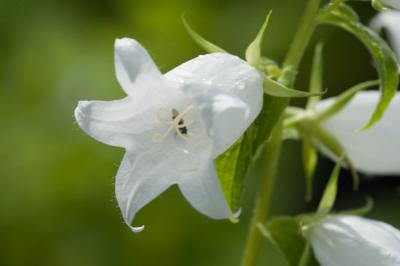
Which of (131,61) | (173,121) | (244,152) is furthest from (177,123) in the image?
(131,61)

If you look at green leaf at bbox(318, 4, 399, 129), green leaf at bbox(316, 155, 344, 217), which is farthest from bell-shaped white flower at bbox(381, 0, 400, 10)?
green leaf at bbox(316, 155, 344, 217)

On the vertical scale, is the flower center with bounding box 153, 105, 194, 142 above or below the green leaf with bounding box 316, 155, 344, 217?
above

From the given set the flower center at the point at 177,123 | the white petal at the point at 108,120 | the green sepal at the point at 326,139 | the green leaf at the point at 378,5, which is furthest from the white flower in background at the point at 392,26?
the white petal at the point at 108,120

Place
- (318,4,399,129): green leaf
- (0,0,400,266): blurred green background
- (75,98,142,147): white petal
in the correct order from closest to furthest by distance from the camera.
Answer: (75,98,142,147): white petal
(318,4,399,129): green leaf
(0,0,400,266): blurred green background

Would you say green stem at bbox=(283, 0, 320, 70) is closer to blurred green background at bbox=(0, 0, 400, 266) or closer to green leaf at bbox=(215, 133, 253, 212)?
green leaf at bbox=(215, 133, 253, 212)

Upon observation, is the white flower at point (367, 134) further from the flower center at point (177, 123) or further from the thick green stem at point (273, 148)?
the flower center at point (177, 123)

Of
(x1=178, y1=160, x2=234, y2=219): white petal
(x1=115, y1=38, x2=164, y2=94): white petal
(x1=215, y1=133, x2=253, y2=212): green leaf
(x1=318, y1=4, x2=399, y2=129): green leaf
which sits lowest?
(x1=215, y1=133, x2=253, y2=212): green leaf
